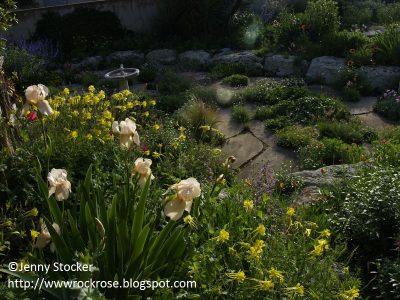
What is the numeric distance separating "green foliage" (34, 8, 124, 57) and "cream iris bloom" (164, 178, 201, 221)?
30.3ft

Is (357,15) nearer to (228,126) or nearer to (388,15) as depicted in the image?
(388,15)

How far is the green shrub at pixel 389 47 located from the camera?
813 centimetres

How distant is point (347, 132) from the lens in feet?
19.6

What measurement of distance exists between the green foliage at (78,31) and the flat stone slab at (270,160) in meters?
6.24

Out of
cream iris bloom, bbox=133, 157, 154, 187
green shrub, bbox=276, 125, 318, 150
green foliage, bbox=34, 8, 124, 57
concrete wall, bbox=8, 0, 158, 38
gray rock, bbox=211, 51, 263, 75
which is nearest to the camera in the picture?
cream iris bloom, bbox=133, 157, 154, 187

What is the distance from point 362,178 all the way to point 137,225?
198cm

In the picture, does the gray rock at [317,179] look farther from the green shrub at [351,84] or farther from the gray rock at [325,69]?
the gray rock at [325,69]

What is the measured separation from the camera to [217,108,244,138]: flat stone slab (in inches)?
254

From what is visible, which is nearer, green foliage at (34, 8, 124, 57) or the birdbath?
the birdbath

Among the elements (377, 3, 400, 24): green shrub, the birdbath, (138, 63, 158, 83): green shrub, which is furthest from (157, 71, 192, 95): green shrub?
(377, 3, 400, 24): green shrub

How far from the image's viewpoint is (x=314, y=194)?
13.3 ft

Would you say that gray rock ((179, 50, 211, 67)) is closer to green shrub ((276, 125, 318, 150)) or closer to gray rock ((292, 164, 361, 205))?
green shrub ((276, 125, 318, 150))

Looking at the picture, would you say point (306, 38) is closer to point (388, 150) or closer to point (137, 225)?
point (388, 150)

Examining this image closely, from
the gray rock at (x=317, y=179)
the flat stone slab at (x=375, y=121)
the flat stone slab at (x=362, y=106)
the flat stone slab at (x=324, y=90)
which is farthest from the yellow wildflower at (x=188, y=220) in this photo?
the flat stone slab at (x=324, y=90)
